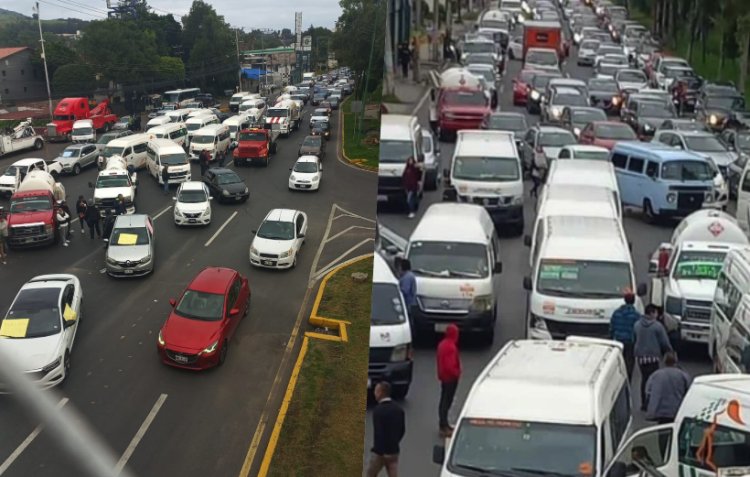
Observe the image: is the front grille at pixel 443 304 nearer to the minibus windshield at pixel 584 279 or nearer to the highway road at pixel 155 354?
the minibus windshield at pixel 584 279

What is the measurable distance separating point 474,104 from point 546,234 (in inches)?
29.9

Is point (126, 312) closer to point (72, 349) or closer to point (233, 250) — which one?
point (72, 349)

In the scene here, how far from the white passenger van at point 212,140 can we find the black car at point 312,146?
16 centimetres

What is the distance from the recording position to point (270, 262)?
1.59m

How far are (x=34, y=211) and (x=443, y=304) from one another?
7.02 feet

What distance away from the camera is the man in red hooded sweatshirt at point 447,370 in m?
3.30

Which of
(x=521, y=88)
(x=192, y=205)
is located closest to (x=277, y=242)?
(x=192, y=205)

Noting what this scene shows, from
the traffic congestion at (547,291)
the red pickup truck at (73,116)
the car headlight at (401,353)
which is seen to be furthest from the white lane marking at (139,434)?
the car headlight at (401,353)

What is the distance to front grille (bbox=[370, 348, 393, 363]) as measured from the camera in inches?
110

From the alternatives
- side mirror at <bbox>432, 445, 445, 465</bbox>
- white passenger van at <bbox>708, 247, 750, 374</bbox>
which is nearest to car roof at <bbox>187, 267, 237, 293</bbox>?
side mirror at <bbox>432, 445, 445, 465</bbox>

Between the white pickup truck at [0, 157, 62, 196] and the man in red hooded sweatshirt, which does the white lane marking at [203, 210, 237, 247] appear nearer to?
the white pickup truck at [0, 157, 62, 196]

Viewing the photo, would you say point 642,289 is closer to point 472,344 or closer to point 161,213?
point 472,344

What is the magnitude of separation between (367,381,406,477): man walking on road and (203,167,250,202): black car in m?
1.19

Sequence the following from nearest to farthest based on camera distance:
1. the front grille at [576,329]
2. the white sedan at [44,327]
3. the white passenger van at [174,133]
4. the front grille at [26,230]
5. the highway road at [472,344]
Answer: the white sedan at [44,327] → the front grille at [26,230] → the white passenger van at [174,133] → the highway road at [472,344] → the front grille at [576,329]
